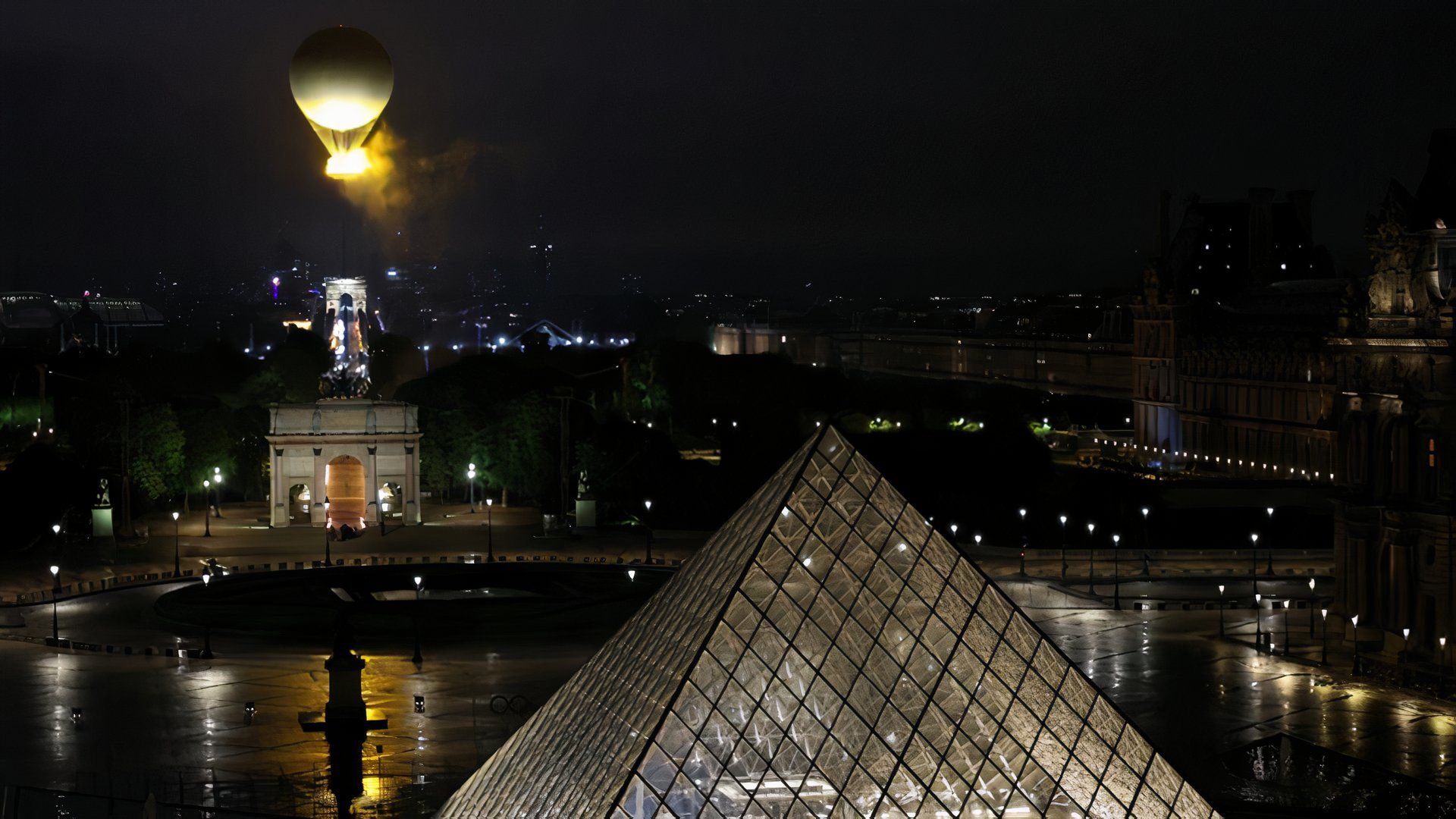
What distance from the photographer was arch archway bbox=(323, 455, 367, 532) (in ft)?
188

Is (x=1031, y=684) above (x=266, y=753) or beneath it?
above

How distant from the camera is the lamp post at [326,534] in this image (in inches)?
1773

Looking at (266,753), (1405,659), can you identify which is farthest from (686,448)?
(266,753)

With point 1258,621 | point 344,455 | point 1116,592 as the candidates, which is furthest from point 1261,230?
point 1258,621

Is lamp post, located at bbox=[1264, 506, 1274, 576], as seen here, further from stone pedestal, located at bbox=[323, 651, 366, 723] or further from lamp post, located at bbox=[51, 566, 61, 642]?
lamp post, located at bbox=[51, 566, 61, 642]

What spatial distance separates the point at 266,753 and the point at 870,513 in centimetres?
1079

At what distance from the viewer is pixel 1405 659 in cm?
A: 3372

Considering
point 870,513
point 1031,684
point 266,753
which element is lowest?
point 266,753

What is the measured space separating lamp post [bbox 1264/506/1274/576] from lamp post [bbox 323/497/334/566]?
860 inches

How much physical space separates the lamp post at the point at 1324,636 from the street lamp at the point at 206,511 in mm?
28592

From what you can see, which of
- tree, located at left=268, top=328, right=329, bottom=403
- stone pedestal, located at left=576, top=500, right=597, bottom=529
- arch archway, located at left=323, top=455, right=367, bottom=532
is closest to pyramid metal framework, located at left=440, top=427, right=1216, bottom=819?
stone pedestal, located at left=576, top=500, right=597, bottom=529

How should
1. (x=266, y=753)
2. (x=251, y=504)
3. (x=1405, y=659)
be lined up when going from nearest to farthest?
(x=266, y=753)
(x=1405, y=659)
(x=251, y=504)

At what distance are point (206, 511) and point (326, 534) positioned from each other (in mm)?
7320

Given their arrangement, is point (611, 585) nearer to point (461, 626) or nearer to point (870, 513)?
point (461, 626)
